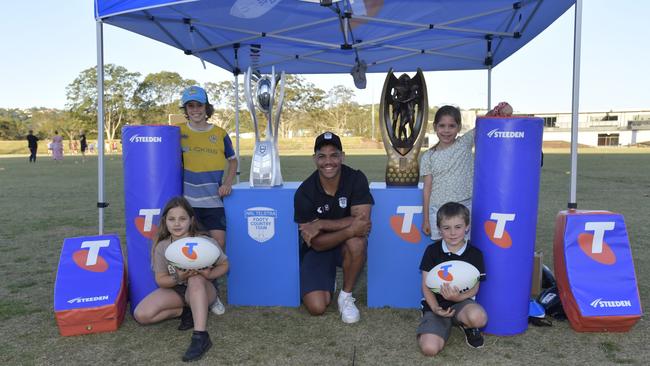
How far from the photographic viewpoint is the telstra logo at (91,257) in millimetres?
3430

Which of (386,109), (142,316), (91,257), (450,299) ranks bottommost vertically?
(142,316)

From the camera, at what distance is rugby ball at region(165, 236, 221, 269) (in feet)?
10.0

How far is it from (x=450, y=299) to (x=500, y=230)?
561mm

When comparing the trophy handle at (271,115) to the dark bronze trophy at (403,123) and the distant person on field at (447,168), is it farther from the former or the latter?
the distant person on field at (447,168)

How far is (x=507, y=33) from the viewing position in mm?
4773

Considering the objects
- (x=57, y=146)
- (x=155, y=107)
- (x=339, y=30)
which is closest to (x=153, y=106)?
(x=155, y=107)

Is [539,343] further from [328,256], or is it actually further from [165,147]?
[165,147]

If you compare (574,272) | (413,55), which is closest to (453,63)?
(413,55)

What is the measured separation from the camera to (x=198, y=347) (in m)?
2.87

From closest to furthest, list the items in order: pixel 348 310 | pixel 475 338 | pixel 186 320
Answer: pixel 475 338, pixel 186 320, pixel 348 310

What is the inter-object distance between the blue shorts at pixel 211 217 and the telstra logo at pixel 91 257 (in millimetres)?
711

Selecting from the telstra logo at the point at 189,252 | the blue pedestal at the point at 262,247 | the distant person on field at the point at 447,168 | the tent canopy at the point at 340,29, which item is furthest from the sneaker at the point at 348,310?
the tent canopy at the point at 340,29

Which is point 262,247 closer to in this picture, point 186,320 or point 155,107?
point 186,320

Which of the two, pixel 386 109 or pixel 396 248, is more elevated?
pixel 386 109
